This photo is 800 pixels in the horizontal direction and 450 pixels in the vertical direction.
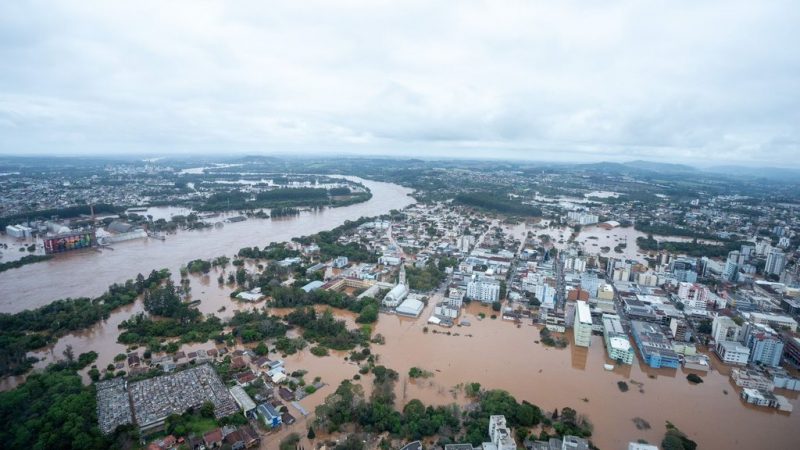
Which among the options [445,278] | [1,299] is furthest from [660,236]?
[1,299]

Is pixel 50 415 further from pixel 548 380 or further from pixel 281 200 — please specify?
pixel 281 200

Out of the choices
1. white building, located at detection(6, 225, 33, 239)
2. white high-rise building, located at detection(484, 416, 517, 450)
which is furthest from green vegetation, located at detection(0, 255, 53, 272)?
white high-rise building, located at detection(484, 416, 517, 450)

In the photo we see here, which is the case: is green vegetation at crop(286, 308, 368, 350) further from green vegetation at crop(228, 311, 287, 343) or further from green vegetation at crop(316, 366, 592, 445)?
green vegetation at crop(316, 366, 592, 445)

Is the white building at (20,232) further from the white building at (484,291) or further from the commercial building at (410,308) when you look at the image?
the white building at (484,291)

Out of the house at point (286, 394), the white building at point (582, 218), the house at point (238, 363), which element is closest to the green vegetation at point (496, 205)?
the white building at point (582, 218)

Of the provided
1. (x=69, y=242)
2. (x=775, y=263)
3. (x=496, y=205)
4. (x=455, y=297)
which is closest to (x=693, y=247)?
(x=775, y=263)
